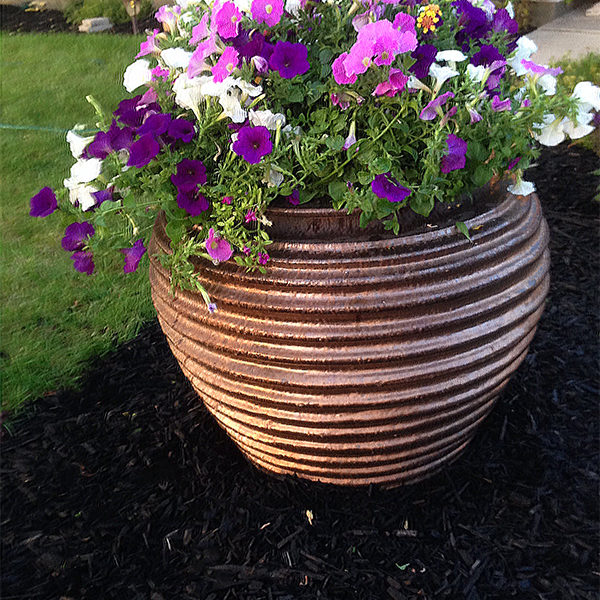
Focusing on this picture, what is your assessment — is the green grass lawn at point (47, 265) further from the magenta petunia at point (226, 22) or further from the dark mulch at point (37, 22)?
the dark mulch at point (37, 22)

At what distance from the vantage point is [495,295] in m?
1.74

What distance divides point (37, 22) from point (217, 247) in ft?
28.5

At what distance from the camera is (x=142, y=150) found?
1.51m

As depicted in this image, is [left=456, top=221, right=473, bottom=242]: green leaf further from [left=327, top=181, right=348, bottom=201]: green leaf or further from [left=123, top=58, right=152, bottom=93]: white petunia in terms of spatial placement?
[left=123, top=58, right=152, bottom=93]: white petunia

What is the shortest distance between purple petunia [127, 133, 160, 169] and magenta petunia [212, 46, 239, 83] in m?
Result: 0.20

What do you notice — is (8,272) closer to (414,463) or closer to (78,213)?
(78,213)

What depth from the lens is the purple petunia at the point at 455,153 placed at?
1.52 metres

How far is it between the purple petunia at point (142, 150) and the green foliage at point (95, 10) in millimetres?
7391

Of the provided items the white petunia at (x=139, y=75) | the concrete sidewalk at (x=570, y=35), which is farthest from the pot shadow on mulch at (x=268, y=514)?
the concrete sidewalk at (x=570, y=35)

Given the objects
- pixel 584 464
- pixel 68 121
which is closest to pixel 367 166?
pixel 584 464

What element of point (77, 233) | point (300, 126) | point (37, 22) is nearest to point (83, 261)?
point (77, 233)

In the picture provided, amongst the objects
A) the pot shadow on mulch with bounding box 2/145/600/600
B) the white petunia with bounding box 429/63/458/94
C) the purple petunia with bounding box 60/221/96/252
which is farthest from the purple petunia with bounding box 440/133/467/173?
the pot shadow on mulch with bounding box 2/145/600/600

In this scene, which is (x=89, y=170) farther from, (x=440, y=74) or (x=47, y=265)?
(x=47, y=265)

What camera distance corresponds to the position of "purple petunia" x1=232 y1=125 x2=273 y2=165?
1.47 metres
